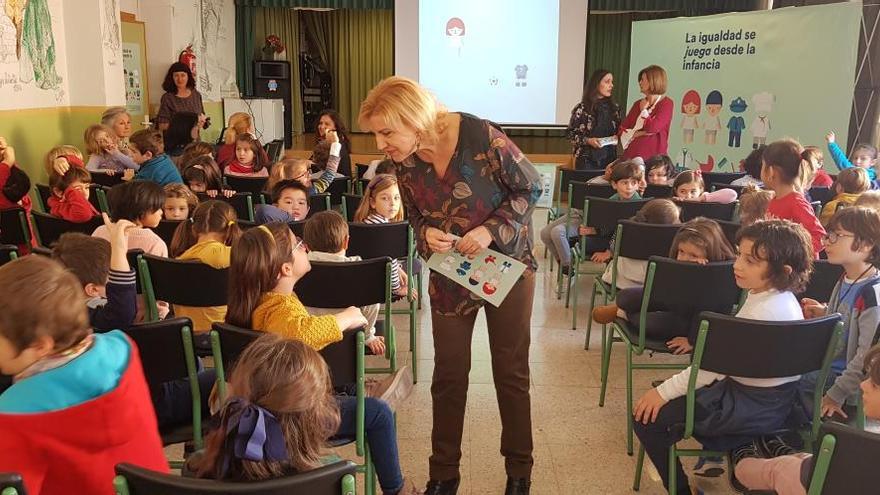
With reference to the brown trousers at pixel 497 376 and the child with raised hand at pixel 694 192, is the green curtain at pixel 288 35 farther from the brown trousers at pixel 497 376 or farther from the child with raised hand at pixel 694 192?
the brown trousers at pixel 497 376

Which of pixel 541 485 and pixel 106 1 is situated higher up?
pixel 106 1

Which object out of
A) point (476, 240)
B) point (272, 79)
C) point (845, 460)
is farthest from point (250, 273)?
point (272, 79)

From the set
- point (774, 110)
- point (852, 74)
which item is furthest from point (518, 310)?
point (774, 110)

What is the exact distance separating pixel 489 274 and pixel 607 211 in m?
2.35

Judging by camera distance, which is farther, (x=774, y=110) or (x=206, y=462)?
(x=774, y=110)

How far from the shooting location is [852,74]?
6.10 metres

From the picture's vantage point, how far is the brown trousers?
7.64ft

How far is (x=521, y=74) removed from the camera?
9.33m

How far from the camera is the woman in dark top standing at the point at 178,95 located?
7781 millimetres

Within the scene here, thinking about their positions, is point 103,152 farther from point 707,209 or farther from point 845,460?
point 845,460

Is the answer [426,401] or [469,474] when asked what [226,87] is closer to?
[426,401]

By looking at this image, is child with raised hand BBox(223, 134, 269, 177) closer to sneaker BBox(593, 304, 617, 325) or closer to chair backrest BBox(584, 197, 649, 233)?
chair backrest BBox(584, 197, 649, 233)

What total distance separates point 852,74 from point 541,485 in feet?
16.8

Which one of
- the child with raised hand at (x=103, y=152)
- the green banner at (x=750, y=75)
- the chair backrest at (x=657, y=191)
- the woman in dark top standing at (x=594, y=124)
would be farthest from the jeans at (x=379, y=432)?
the green banner at (x=750, y=75)
